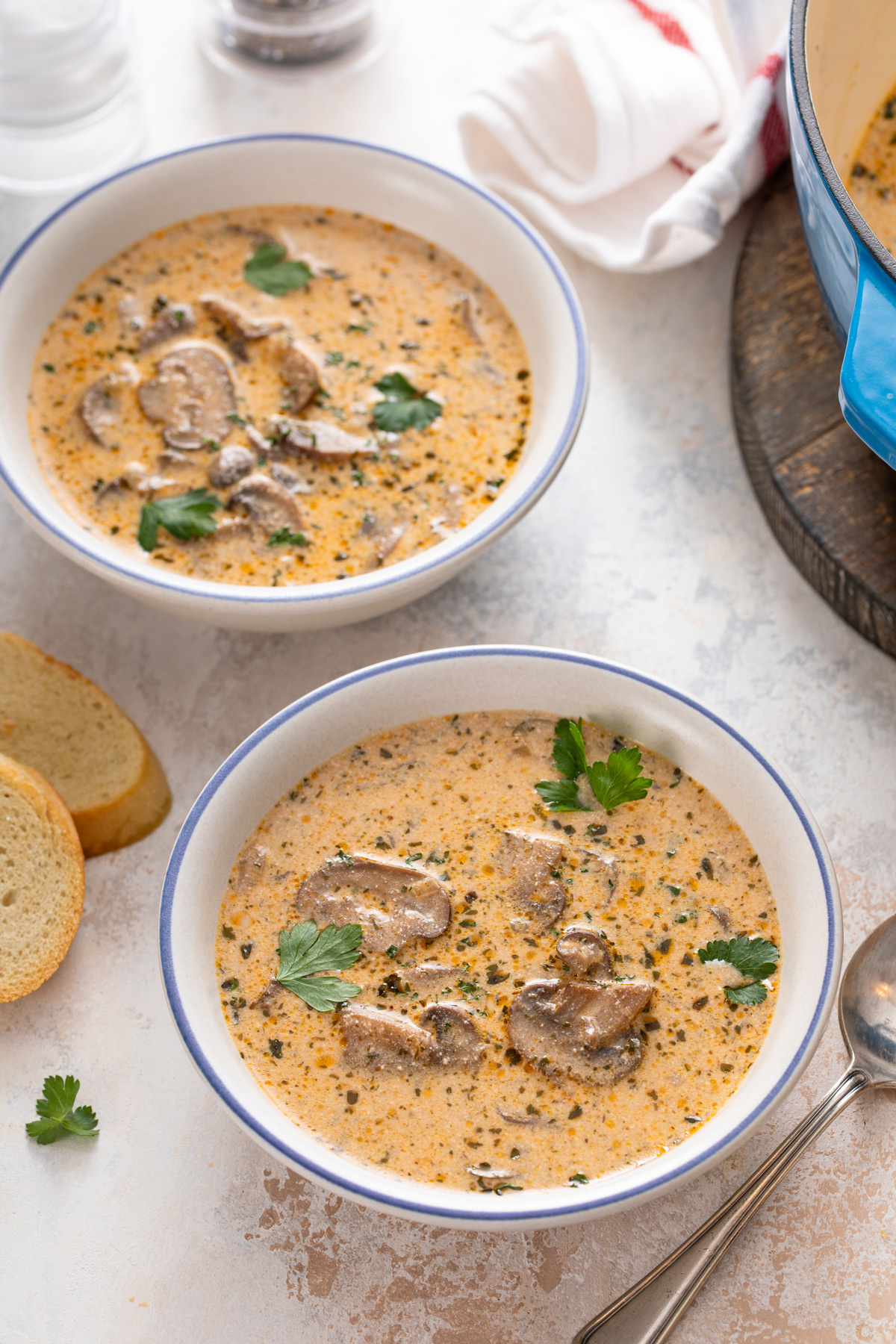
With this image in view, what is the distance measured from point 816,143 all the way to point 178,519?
1329 mm

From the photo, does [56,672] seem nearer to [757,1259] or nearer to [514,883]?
[514,883]

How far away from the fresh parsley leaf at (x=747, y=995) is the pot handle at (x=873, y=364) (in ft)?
2.80

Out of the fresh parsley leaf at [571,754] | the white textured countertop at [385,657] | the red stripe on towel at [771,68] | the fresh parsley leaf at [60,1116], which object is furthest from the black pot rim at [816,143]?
the fresh parsley leaf at [60,1116]

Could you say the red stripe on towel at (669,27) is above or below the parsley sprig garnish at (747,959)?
above

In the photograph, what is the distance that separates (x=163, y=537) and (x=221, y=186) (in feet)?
3.00

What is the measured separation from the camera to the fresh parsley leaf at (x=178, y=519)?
8.05ft

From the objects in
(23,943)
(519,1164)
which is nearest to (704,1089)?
(519,1164)

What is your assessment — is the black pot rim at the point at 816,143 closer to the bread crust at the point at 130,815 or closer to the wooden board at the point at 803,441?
the wooden board at the point at 803,441

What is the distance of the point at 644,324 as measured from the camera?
3.00 metres

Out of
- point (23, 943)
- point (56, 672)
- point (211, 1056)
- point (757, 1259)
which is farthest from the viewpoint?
point (56, 672)

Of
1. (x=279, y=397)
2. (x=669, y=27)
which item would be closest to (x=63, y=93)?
(x=279, y=397)

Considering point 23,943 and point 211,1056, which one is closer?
point 211,1056

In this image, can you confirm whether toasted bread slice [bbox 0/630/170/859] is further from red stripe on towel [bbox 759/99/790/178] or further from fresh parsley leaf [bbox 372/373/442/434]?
red stripe on towel [bbox 759/99/790/178]

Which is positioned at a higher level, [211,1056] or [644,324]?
[644,324]
